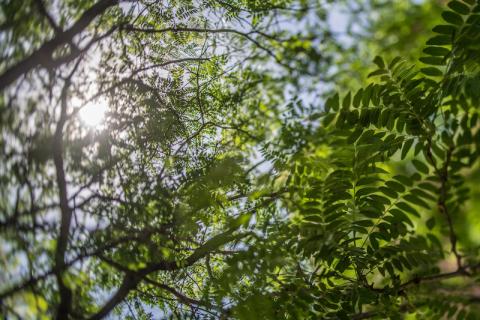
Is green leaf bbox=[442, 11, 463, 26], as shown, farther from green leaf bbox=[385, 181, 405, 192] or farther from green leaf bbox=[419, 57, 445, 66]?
green leaf bbox=[385, 181, 405, 192]

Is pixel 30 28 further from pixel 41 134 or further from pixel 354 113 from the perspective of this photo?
pixel 354 113

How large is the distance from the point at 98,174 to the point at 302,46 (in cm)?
65

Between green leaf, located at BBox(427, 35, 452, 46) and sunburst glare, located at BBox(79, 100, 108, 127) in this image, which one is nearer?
green leaf, located at BBox(427, 35, 452, 46)

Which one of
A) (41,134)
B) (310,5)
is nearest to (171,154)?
(41,134)

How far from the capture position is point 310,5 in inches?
46.9

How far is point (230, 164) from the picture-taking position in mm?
1053

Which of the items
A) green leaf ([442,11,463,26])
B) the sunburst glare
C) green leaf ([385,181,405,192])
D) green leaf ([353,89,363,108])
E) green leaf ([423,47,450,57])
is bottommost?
Result: green leaf ([385,181,405,192])

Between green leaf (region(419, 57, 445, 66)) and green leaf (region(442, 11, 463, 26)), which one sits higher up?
green leaf (region(442, 11, 463, 26))

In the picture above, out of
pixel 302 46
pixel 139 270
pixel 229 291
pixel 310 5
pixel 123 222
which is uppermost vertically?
pixel 310 5

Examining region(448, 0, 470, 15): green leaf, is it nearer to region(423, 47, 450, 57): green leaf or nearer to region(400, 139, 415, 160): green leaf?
region(423, 47, 450, 57): green leaf

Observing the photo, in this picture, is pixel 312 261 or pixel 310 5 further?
pixel 310 5

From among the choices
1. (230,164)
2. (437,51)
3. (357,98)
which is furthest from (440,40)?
(230,164)

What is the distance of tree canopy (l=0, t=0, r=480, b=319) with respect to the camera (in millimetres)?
797

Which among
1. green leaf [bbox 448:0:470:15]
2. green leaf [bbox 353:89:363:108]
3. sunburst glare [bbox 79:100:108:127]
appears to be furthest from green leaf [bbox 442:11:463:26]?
sunburst glare [bbox 79:100:108:127]
